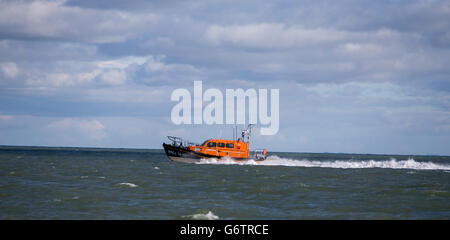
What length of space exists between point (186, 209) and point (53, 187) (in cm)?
1144

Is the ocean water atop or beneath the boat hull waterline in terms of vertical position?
beneath

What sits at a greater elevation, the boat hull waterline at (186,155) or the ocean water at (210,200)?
the boat hull waterline at (186,155)

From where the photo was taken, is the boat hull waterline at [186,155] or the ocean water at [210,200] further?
the boat hull waterline at [186,155]

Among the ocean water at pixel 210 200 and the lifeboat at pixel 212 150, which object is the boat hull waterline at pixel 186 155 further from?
the ocean water at pixel 210 200

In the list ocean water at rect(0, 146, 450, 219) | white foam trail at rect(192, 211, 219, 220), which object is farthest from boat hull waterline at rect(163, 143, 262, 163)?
white foam trail at rect(192, 211, 219, 220)

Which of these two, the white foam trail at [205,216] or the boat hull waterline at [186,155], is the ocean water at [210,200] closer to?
the white foam trail at [205,216]

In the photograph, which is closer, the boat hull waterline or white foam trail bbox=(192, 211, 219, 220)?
white foam trail bbox=(192, 211, 219, 220)

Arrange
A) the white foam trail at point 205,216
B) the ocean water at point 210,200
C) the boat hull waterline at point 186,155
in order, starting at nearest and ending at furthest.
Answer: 1. the white foam trail at point 205,216
2. the ocean water at point 210,200
3. the boat hull waterline at point 186,155

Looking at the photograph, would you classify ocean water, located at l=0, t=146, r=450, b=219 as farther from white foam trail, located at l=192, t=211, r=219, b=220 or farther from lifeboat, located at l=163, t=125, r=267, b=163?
lifeboat, located at l=163, t=125, r=267, b=163

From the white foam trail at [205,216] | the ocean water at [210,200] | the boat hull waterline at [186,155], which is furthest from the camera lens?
the boat hull waterline at [186,155]

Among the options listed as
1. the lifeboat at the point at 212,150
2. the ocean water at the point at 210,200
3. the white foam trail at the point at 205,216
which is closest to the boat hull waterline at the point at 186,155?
the lifeboat at the point at 212,150
